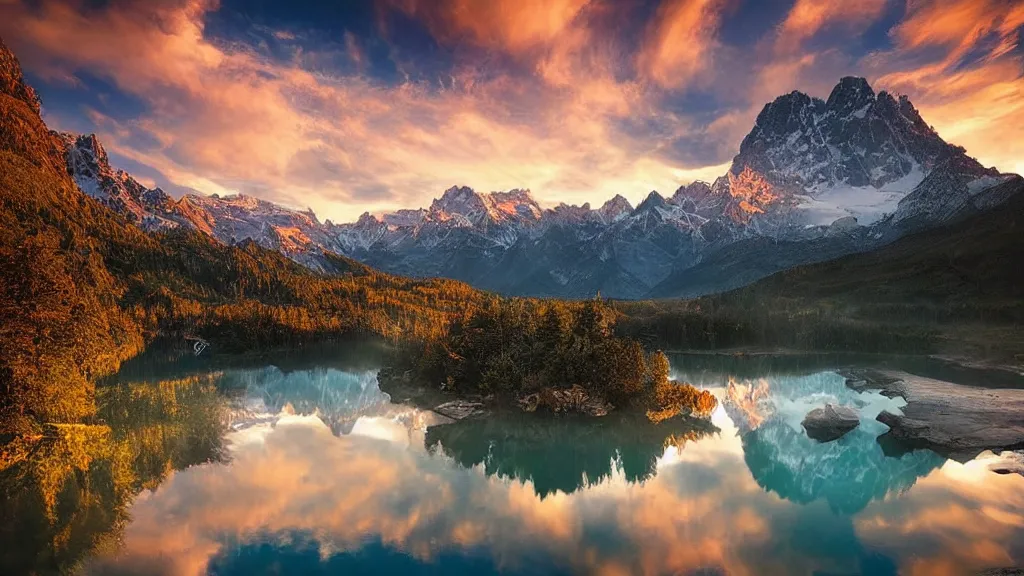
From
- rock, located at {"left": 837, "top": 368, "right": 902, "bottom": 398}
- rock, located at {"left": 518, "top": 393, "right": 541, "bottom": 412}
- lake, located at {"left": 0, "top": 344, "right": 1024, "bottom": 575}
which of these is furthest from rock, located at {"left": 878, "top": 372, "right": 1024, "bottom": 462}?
rock, located at {"left": 518, "top": 393, "right": 541, "bottom": 412}

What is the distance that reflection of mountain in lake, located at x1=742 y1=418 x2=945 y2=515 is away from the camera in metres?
48.5

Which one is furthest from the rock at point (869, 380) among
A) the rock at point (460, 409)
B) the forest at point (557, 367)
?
the rock at point (460, 409)

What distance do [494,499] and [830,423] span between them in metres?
49.6

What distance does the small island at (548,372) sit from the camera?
75.6m

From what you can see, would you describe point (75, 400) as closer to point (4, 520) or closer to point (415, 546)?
point (4, 520)

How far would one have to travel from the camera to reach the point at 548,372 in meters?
79.2

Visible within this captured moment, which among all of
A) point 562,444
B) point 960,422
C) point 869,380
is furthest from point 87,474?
point 869,380

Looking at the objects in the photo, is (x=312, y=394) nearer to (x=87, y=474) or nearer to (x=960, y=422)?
(x=87, y=474)

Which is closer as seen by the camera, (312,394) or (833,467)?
(833,467)

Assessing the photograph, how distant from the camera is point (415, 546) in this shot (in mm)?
37188

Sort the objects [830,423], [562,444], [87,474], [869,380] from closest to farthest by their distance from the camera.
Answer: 1. [87,474]
2. [562,444]
3. [830,423]
4. [869,380]

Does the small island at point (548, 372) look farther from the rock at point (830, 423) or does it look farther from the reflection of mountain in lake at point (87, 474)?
the reflection of mountain in lake at point (87, 474)

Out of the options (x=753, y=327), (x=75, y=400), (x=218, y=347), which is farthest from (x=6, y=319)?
(x=753, y=327)

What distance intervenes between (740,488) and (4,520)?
61570mm
